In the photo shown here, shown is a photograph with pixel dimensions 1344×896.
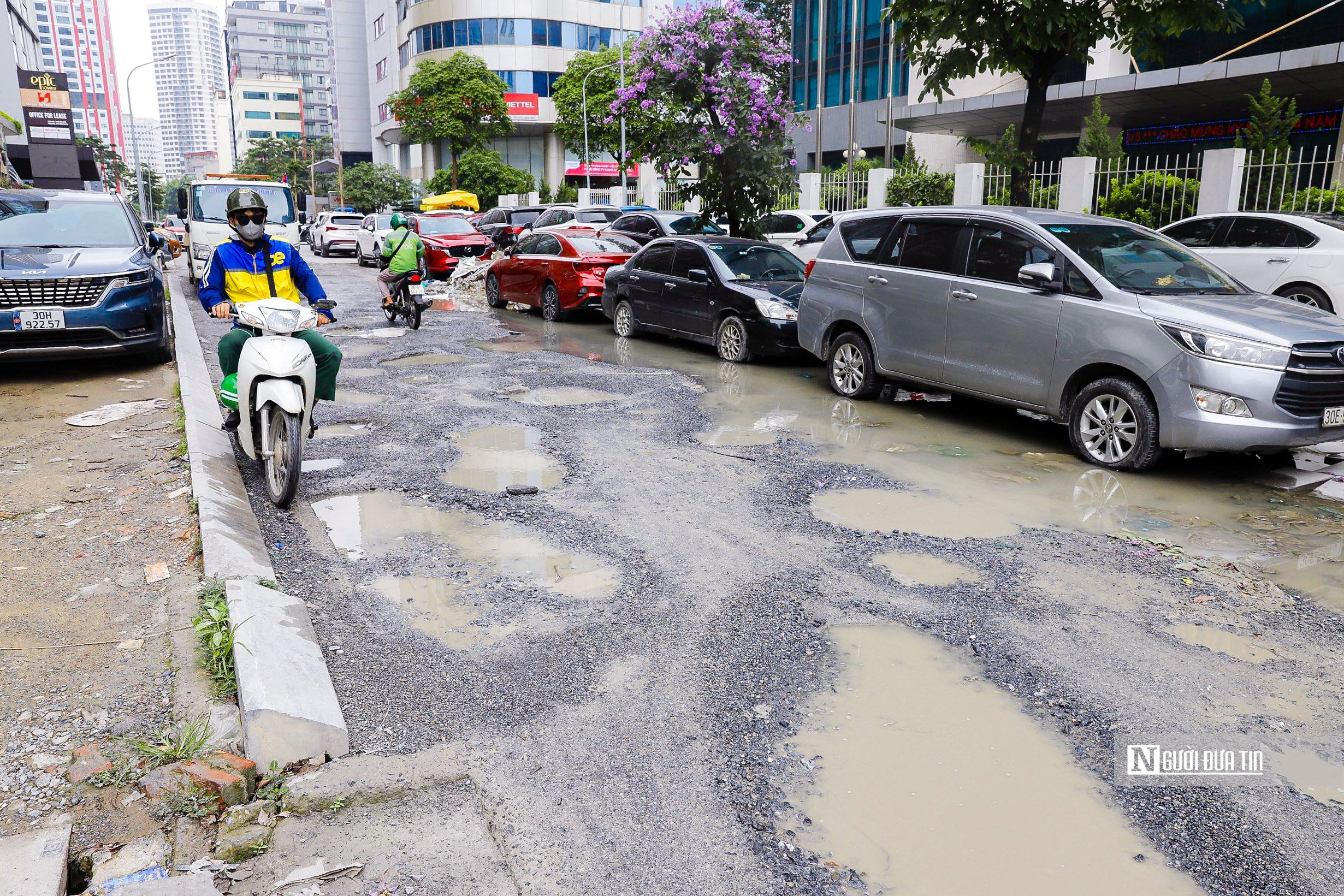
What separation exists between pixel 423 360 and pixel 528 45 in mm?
57168

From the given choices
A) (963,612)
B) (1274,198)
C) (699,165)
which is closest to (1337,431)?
(963,612)

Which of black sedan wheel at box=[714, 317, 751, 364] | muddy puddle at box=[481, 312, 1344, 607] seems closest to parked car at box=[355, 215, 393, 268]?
black sedan wheel at box=[714, 317, 751, 364]

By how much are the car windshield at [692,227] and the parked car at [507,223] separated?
1129 cm

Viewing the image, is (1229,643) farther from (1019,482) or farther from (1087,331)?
(1087,331)

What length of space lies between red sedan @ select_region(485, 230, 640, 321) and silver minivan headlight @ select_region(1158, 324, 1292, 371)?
9.98 metres

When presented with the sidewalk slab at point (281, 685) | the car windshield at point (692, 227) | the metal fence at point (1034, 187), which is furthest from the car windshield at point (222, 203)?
the sidewalk slab at point (281, 685)

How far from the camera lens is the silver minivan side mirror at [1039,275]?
24.7 feet

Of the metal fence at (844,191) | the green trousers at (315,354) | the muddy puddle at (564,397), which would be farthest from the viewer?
the metal fence at (844,191)

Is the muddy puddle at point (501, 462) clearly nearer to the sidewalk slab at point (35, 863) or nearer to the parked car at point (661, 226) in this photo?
the sidewalk slab at point (35, 863)

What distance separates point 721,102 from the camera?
1778 centimetres

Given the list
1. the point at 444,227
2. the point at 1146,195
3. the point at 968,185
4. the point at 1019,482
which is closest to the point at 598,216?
the point at 444,227

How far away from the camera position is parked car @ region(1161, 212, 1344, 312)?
456 inches

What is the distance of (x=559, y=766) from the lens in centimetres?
338

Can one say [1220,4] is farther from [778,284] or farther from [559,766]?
[559,766]
